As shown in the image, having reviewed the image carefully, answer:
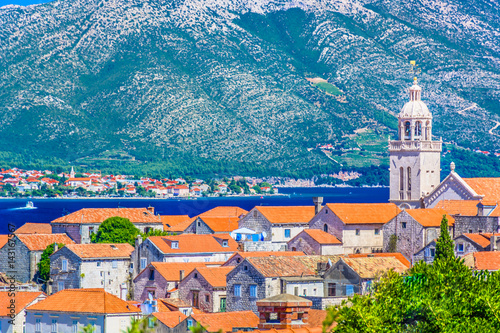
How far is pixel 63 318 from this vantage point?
6234 cm

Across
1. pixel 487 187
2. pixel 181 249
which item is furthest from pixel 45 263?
pixel 487 187

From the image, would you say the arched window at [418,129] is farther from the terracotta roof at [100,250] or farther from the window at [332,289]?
the window at [332,289]

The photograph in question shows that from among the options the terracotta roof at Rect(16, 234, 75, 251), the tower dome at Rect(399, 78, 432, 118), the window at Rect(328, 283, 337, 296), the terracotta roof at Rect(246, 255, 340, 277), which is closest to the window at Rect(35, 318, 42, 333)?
the terracotta roof at Rect(246, 255, 340, 277)

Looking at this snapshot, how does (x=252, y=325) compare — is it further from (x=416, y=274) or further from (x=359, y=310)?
(x=359, y=310)

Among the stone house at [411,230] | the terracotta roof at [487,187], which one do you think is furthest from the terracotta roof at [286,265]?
the terracotta roof at [487,187]

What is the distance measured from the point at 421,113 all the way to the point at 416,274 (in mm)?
47659

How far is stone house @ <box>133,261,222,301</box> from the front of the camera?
Result: 246 ft

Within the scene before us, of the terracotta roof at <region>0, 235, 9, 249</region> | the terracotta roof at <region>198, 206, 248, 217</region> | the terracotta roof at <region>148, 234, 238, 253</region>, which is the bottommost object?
the terracotta roof at <region>148, 234, 238, 253</region>

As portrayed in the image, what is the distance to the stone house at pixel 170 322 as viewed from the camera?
2279 inches

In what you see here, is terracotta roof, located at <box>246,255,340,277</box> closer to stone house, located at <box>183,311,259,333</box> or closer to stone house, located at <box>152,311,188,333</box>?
stone house, located at <box>152,311,188,333</box>

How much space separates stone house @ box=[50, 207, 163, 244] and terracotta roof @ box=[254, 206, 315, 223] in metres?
16.2

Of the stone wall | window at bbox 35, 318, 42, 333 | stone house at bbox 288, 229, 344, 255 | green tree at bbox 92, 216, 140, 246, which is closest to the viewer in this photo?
window at bbox 35, 318, 42, 333

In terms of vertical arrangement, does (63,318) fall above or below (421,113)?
below

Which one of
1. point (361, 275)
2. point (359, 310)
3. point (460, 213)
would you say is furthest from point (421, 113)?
point (359, 310)
